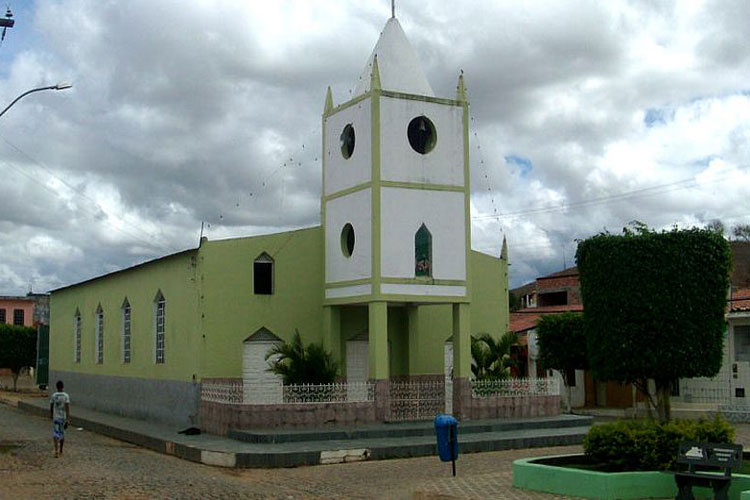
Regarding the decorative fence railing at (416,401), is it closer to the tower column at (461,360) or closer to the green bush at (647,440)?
the tower column at (461,360)

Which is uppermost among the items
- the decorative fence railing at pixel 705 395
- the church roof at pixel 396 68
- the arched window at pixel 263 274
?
the church roof at pixel 396 68

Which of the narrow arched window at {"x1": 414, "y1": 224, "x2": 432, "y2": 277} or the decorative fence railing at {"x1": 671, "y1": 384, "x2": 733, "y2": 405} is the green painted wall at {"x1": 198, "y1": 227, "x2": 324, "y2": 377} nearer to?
the narrow arched window at {"x1": 414, "y1": 224, "x2": 432, "y2": 277}

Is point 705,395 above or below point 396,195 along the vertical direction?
below

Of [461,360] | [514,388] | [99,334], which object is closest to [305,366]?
[461,360]

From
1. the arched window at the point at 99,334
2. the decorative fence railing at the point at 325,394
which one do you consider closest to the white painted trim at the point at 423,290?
the decorative fence railing at the point at 325,394

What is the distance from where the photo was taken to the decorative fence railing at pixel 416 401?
73.9 ft

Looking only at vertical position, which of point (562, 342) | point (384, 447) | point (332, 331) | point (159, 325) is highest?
point (159, 325)

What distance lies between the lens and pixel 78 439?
78.2ft

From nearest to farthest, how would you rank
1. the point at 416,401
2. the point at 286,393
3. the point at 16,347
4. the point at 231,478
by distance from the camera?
the point at 231,478
the point at 286,393
the point at 416,401
the point at 16,347

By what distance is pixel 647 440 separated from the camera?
531 inches

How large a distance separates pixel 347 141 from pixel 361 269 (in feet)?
11.9

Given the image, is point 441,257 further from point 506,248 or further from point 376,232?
point 506,248

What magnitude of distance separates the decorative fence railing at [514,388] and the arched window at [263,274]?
5.92 meters

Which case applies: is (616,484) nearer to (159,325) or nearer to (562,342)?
(159,325)
